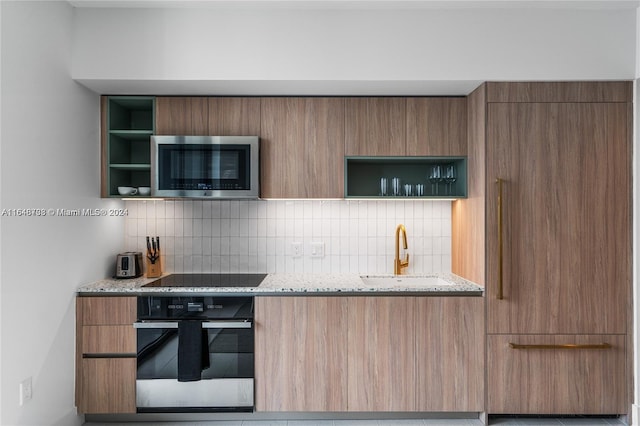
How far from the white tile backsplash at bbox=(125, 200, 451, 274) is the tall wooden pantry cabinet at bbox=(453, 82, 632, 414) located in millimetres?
657

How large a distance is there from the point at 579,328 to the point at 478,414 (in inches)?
30.6

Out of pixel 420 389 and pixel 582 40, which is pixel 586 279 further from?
pixel 582 40

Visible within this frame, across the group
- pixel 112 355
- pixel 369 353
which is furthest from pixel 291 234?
pixel 112 355

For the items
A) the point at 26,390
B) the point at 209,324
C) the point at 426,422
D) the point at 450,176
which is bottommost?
the point at 426,422

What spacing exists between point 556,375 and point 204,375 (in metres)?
2.04

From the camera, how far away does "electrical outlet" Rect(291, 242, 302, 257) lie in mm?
3112

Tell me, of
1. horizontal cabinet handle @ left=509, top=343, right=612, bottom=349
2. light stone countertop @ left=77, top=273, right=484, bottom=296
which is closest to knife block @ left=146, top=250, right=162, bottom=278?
light stone countertop @ left=77, top=273, right=484, bottom=296

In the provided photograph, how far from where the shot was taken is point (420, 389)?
8.32 feet

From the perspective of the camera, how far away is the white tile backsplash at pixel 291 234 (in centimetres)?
312

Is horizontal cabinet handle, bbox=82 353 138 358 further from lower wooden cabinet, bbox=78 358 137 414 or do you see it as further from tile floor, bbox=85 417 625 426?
tile floor, bbox=85 417 625 426

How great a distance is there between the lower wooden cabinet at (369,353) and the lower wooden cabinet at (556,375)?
112 millimetres

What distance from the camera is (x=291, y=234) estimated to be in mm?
3119

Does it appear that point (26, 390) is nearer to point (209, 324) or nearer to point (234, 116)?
point (209, 324)

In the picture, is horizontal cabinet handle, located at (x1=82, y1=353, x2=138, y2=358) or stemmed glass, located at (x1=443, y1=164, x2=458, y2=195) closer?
horizontal cabinet handle, located at (x1=82, y1=353, x2=138, y2=358)
